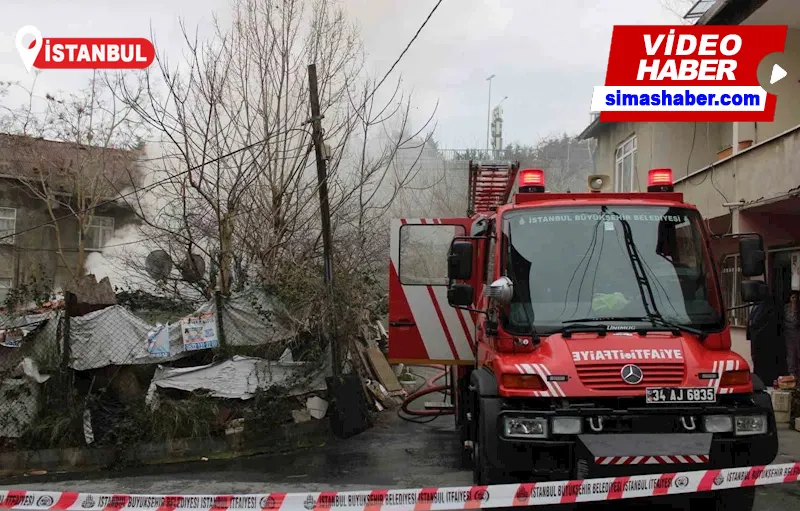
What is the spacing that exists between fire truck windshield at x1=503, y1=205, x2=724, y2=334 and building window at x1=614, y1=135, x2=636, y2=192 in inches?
469

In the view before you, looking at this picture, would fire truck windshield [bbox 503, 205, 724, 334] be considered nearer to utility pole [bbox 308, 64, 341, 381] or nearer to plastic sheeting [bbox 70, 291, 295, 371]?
utility pole [bbox 308, 64, 341, 381]

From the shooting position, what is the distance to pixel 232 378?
864cm

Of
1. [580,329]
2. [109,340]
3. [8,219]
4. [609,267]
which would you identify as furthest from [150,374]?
[8,219]

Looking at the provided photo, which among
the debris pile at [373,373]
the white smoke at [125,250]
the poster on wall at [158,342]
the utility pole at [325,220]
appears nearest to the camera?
the poster on wall at [158,342]

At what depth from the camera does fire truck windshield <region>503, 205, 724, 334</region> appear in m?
4.97

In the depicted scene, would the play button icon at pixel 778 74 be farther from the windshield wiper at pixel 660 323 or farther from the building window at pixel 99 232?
the building window at pixel 99 232

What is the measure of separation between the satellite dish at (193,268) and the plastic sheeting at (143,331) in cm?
193

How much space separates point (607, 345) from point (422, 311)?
11.0 ft

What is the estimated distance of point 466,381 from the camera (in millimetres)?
7539

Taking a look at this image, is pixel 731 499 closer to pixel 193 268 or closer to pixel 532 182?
pixel 532 182

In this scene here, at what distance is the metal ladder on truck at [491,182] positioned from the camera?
30.5 feet

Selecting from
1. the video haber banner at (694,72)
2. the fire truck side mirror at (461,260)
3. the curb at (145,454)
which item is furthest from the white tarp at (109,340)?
the video haber banner at (694,72)

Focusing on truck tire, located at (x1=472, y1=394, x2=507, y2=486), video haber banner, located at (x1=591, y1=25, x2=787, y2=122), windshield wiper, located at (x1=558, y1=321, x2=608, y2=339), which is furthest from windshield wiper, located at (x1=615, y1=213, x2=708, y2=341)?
video haber banner, located at (x1=591, y1=25, x2=787, y2=122)

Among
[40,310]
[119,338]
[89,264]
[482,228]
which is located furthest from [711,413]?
[89,264]
